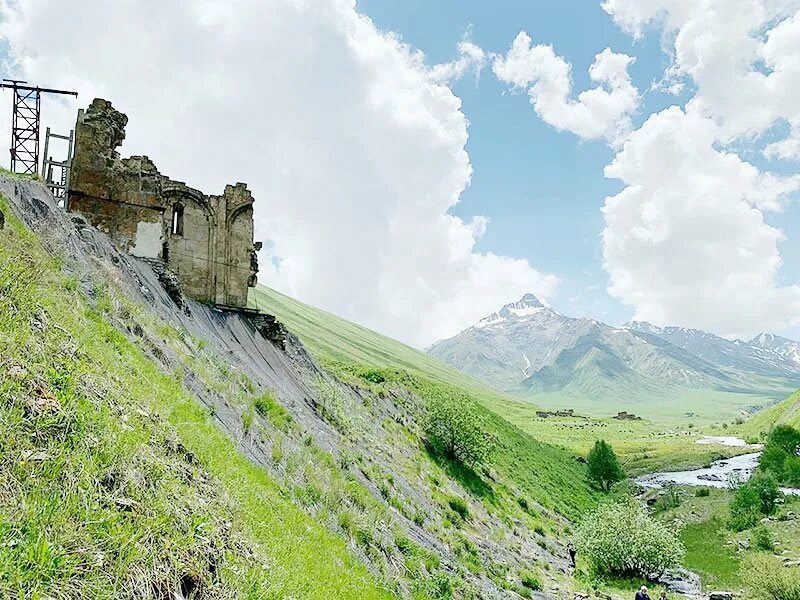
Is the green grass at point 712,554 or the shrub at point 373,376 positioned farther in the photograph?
the shrub at point 373,376

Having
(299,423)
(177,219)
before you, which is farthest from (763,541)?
(177,219)

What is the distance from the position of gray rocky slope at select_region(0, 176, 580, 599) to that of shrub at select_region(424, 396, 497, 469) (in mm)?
3546

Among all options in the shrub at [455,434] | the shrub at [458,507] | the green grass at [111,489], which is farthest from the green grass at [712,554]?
the green grass at [111,489]

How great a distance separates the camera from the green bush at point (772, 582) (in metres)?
29.1

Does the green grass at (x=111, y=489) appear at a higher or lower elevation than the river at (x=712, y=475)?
higher

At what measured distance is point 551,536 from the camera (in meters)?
42.0

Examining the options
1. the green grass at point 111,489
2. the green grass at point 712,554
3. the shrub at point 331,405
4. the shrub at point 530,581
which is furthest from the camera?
the green grass at point 712,554

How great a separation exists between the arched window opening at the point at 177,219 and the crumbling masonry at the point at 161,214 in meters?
0.06

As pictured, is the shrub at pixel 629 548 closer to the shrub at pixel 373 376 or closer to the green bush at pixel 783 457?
the shrub at pixel 373 376

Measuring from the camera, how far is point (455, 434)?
141 ft

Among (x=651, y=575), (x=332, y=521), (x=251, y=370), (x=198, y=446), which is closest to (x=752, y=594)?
(x=651, y=575)

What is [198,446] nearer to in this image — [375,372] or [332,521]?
[332,521]

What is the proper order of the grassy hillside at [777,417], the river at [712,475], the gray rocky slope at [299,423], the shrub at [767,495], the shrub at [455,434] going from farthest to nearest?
the grassy hillside at [777,417]
the river at [712,475]
the shrub at [767,495]
the shrub at [455,434]
the gray rocky slope at [299,423]

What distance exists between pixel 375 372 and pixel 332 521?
124 ft
